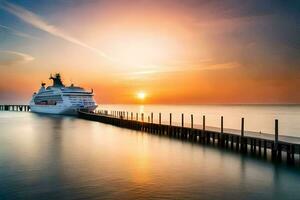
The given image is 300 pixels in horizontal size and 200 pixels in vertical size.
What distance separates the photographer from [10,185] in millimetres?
17547

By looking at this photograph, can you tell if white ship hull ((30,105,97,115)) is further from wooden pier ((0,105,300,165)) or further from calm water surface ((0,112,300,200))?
calm water surface ((0,112,300,200))

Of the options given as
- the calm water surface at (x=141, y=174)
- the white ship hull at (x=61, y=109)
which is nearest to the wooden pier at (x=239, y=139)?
the calm water surface at (x=141, y=174)

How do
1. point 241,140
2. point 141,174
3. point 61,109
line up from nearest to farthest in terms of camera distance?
point 141,174 < point 241,140 < point 61,109

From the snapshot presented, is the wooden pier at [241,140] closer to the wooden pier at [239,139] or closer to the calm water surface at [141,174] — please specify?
the wooden pier at [239,139]

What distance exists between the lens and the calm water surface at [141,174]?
16188 millimetres

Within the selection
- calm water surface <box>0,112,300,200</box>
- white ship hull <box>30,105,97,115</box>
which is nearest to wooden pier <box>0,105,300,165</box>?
calm water surface <box>0,112,300,200</box>

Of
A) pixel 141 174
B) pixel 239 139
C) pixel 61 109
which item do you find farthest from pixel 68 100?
pixel 141 174

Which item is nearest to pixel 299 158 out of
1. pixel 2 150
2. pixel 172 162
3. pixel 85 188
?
pixel 172 162

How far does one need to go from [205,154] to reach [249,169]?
6.07m

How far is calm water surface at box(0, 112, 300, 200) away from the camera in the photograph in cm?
1619

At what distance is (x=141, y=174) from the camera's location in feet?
67.5

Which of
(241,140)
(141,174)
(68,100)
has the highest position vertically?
(68,100)

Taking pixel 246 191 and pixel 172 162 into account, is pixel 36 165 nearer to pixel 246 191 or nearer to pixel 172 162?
pixel 172 162

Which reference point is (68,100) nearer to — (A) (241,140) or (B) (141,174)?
(A) (241,140)
